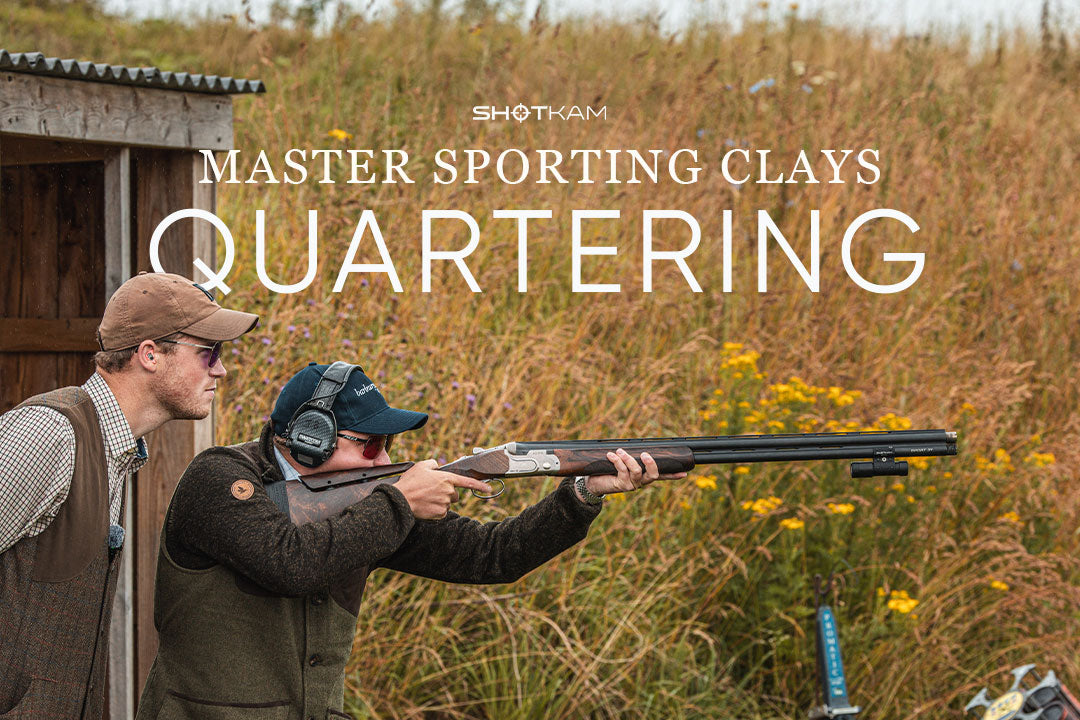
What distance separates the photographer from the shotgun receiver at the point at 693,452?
3389 mm

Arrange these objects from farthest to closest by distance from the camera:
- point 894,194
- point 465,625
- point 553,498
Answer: point 894,194
point 465,625
point 553,498

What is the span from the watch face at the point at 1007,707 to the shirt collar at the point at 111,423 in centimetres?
282

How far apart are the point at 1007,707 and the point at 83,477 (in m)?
2.95

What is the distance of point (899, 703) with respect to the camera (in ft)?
18.1

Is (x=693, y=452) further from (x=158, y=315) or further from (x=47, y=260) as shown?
(x=47, y=260)

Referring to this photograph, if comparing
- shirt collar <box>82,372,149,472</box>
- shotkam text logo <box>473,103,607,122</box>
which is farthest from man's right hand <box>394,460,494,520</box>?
shotkam text logo <box>473,103,607,122</box>

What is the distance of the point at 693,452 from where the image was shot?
3514 mm

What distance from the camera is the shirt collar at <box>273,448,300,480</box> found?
3100mm

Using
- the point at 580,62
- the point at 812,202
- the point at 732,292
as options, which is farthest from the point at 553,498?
the point at 580,62

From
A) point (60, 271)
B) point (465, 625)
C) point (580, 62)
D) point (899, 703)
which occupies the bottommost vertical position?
point (899, 703)

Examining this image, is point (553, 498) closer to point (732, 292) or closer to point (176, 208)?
point (176, 208)

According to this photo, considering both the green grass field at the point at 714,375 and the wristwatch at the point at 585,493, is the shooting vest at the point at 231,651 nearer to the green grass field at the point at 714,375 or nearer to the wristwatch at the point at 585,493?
the wristwatch at the point at 585,493

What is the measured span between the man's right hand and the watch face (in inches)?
79.5

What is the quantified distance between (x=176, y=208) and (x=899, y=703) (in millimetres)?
3841
